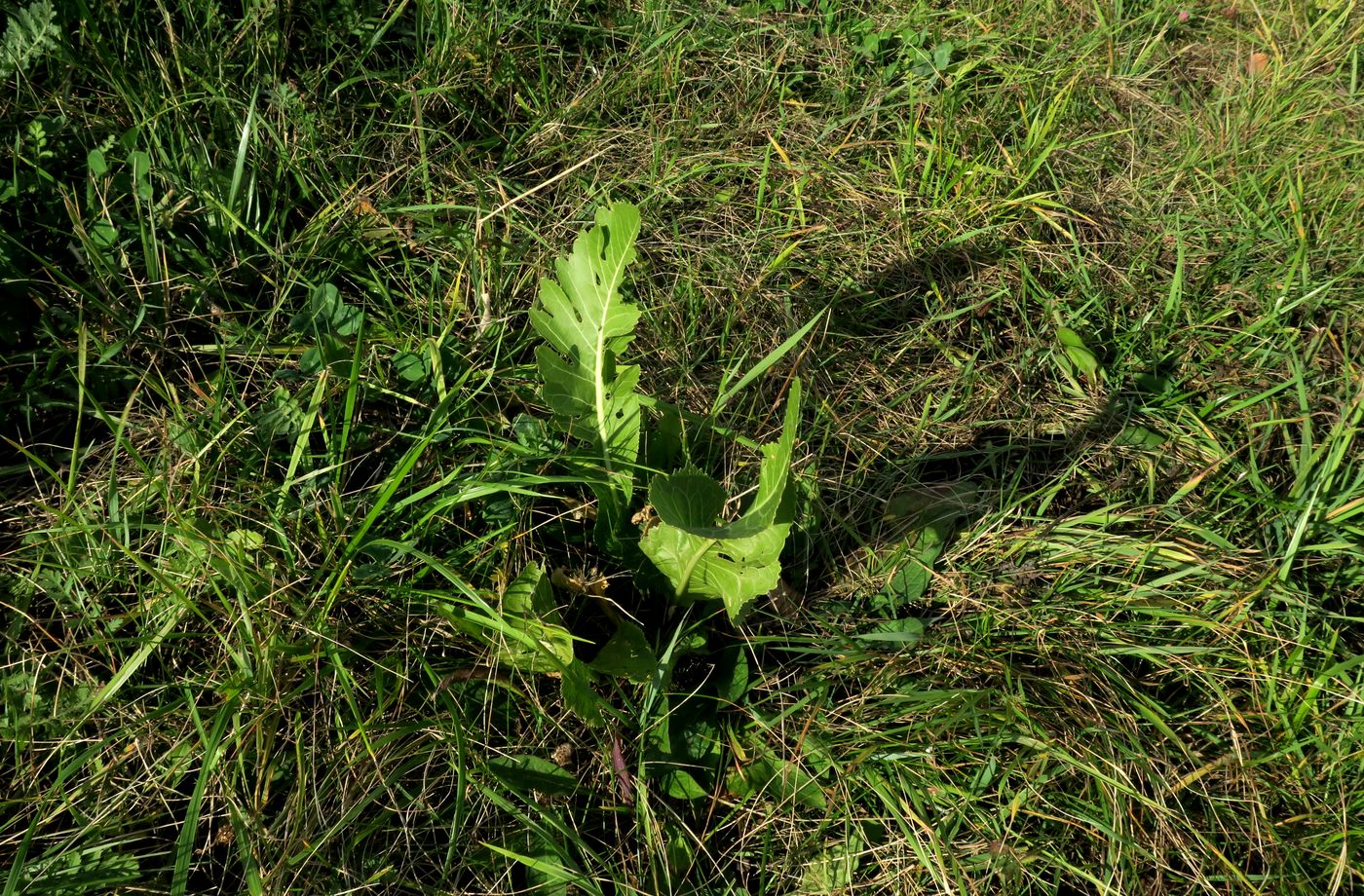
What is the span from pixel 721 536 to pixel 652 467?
381 mm

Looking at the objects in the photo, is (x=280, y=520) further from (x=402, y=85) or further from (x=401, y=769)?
(x=402, y=85)

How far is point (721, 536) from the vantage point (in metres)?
1.43

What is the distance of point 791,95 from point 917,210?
531 millimetres

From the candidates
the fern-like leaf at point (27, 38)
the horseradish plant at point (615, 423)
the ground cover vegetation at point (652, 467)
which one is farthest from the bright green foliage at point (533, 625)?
the fern-like leaf at point (27, 38)

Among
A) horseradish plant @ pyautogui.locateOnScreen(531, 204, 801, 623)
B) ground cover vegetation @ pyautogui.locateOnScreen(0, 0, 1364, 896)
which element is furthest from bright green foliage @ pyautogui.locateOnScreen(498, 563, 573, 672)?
horseradish plant @ pyautogui.locateOnScreen(531, 204, 801, 623)

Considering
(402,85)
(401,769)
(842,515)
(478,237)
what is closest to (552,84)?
(402,85)

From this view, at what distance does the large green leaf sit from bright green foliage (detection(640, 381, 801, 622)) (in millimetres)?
122

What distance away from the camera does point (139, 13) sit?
2166 mm

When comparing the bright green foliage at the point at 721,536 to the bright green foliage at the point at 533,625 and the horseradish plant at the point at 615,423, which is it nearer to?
the horseradish plant at the point at 615,423

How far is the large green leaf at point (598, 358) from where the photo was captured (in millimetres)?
1672

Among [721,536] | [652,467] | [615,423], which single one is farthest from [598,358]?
[721,536]

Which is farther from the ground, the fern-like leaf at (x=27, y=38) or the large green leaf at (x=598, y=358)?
the fern-like leaf at (x=27, y=38)

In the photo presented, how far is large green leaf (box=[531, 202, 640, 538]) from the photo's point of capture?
1672mm

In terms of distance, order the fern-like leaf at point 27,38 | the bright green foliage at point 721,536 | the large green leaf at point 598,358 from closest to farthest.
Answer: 1. the bright green foliage at point 721,536
2. the large green leaf at point 598,358
3. the fern-like leaf at point 27,38
